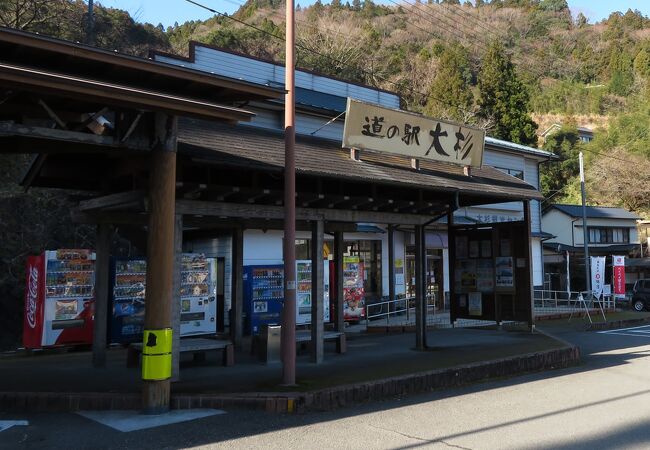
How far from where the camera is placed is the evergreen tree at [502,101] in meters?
40.6

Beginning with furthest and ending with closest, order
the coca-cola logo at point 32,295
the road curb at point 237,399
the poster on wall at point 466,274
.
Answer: the poster on wall at point 466,274, the coca-cola logo at point 32,295, the road curb at point 237,399

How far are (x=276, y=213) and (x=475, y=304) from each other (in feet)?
21.9

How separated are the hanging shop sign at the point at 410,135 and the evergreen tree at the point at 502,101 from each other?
30.1 meters

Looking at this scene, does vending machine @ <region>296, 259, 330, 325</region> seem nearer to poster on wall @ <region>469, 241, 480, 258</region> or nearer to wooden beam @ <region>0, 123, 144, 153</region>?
poster on wall @ <region>469, 241, 480, 258</region>

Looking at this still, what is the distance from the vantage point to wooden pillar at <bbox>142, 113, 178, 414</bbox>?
23.7 feet

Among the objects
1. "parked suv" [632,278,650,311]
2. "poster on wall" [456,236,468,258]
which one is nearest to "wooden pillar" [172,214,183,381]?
"poster on wall" [456,236,468,258]

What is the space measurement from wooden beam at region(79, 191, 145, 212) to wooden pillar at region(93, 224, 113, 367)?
19.1 inches

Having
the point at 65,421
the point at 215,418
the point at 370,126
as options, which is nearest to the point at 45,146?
the point at 65,421

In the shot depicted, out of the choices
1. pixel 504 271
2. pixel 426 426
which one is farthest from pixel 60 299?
pixel 504 271

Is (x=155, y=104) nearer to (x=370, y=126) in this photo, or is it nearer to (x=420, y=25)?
(x=370, y=126)

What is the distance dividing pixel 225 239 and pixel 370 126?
797 centimetres

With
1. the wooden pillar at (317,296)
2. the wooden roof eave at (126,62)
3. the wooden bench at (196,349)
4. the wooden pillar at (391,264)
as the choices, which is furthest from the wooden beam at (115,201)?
the wooden pillar at (391,264)

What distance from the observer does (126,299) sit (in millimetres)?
12273

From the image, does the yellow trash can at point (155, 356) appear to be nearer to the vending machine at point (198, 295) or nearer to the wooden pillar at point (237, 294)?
the wooden pillar at point (237, 294)
